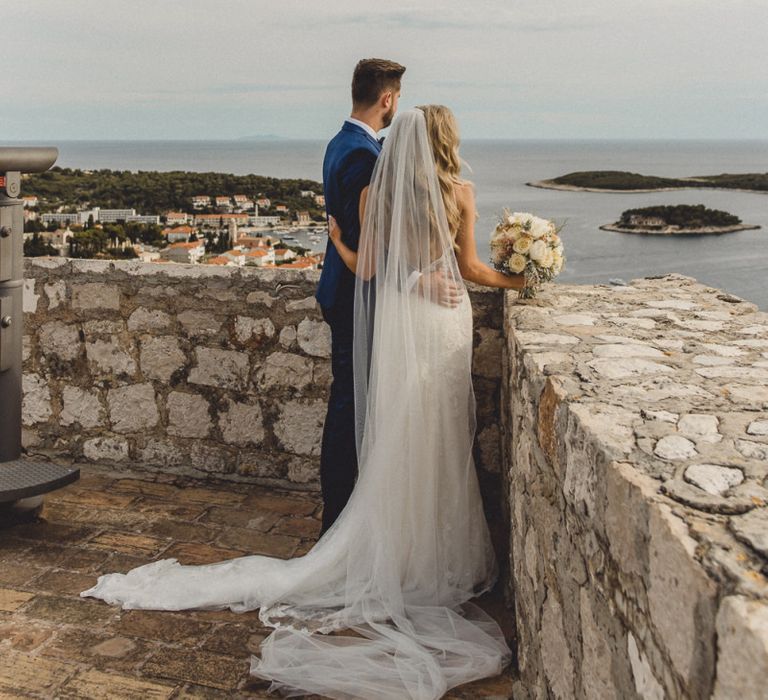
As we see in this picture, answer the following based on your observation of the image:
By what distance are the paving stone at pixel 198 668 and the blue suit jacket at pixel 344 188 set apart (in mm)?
1446

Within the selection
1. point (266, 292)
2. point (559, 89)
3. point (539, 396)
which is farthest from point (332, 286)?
point (559, 89)

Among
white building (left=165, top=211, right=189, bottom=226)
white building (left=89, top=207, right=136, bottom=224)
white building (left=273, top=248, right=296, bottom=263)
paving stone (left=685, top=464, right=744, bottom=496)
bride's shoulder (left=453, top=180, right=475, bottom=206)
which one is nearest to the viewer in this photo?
paving stone (left=685, top=464, right=744, bottom=496)

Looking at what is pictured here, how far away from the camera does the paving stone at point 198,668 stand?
2582 millimetres

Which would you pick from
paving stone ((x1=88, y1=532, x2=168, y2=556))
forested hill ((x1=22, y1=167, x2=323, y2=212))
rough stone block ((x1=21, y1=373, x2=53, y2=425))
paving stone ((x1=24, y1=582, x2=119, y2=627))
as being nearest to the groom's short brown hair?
paving stone ((x1=88, y1=532, x2=168, y2=556))

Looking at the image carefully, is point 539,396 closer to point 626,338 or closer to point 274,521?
point 626,338

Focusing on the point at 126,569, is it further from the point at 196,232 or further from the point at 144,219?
the point at 144,219

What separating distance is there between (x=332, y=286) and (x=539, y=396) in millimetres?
1500

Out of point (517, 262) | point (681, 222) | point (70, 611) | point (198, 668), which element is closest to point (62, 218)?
point (70, 611)

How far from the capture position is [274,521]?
12.7ft

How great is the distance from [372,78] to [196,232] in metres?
3.16

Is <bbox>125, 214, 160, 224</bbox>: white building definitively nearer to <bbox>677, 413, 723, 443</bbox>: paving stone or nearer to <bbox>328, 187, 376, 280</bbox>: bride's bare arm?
<bbox>328, 187, 376, 280</bbox>: bride's bare arm

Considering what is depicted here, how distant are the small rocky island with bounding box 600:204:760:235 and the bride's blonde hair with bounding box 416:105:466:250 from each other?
59.9 ft

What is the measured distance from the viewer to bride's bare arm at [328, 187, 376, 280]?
320cm

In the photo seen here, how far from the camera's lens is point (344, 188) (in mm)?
3299
